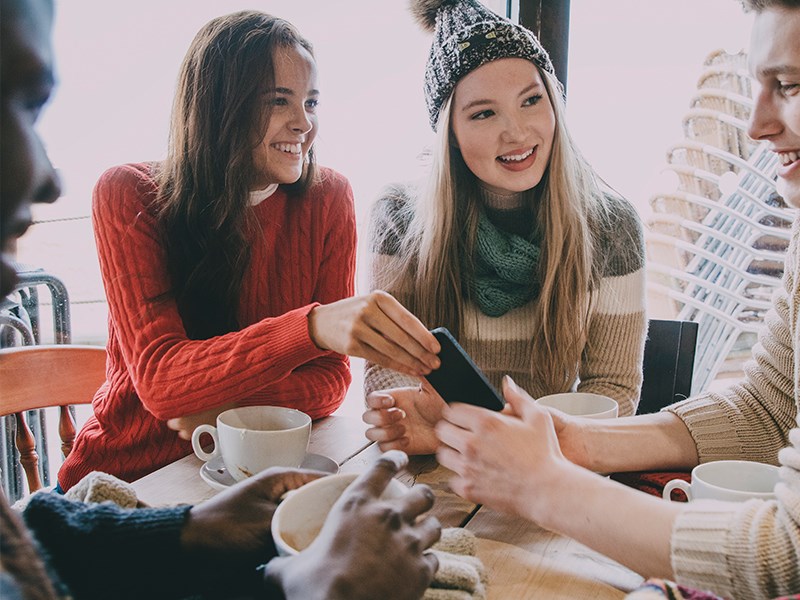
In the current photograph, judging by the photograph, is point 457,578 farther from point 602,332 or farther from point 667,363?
point 667,363

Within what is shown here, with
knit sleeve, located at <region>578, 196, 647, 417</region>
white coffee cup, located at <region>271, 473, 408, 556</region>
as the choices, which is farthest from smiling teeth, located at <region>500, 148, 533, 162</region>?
white coffee cup, located at <region>271, 473, 408, 556</region>

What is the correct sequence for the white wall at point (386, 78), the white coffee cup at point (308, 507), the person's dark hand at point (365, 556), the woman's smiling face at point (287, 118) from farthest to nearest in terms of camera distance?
the white wall at point (386, 78) < the woman's smiling face at point (287, 118) < the white coffee cup at point (308, 507) < the person's dark hand at point (365, 556)

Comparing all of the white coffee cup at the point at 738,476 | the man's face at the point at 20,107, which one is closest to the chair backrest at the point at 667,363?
the white coffee cup at the point at 738,476

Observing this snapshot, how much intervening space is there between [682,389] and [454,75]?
915 mm

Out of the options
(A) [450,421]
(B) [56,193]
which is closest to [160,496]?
(A) [450,421]

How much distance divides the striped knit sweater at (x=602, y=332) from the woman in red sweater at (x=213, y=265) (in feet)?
0.87

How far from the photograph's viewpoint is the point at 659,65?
7.38 ft

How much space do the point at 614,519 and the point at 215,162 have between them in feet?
3.65

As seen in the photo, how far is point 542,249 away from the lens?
1.57m

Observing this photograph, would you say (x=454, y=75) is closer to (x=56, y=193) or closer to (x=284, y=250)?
(x=284, y=250)

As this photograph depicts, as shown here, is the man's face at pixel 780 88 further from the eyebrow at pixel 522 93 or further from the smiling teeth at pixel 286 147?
the smiling teeth at pixel 286 147

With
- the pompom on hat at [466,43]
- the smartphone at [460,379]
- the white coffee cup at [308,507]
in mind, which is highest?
the pompom on hat at [466,43]

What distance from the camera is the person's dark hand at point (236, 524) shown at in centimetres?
70

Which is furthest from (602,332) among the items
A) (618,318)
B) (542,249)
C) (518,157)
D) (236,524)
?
(236,524)
